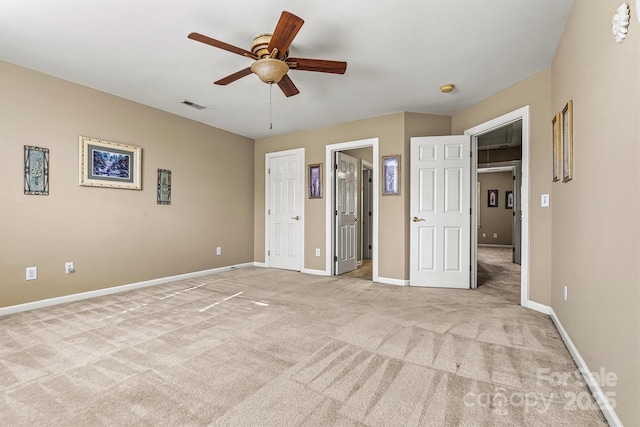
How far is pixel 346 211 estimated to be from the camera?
5.29 m

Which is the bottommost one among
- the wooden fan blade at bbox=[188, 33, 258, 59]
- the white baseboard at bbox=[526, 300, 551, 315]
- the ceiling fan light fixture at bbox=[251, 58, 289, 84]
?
the white baseboard at bbox=[526, 300, 551, 315]

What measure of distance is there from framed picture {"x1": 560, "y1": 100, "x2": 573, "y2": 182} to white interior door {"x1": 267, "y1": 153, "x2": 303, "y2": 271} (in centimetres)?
372

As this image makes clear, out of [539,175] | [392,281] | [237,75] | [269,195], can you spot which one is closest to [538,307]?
[539,175]

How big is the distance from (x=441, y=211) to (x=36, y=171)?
192 inches

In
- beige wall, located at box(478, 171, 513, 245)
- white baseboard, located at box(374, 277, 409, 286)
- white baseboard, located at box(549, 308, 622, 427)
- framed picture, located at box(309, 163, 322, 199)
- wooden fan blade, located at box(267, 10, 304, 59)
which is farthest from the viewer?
beige wall, located at box(478, 171, 513, 245)

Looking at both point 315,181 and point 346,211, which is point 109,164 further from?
point 346,211

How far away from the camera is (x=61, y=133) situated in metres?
3.31

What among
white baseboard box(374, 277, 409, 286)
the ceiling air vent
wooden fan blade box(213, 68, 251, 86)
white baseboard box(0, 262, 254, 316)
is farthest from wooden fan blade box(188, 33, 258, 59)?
white baseboard box(374, 277, 409, 286)

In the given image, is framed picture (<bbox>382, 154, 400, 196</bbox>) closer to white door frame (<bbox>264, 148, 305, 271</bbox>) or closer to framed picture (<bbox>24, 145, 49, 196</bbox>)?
white door frame (<bbox>264, 148, 305, 271</bbox>)

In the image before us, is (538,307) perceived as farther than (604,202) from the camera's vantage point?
Yes

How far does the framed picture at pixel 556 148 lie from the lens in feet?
8.13

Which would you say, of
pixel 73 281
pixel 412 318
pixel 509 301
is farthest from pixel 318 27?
pixel 73 281

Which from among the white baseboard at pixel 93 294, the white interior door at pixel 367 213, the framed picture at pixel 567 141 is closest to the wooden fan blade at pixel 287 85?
the framed picture at pixel 567 141

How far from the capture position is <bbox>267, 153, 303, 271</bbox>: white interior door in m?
5.32
